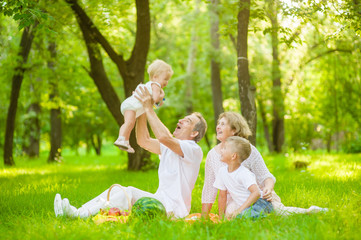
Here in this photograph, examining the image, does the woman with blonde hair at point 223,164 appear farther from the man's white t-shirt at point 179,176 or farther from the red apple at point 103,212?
the red apple at point 103,212

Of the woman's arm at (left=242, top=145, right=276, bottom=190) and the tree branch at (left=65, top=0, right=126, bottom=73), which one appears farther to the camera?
the tree branch at (left=65, top=0, right=126, bottom=73)

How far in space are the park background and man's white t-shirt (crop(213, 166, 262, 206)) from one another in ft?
1.56

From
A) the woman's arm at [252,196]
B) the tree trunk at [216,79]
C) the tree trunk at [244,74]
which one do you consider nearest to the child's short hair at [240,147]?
the woman's arm at [252,196]

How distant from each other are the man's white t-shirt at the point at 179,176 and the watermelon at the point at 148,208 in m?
0.20

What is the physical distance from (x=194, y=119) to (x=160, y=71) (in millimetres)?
762

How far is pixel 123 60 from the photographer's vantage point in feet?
36.5

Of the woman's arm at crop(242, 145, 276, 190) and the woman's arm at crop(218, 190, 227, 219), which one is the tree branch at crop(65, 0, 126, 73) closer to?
the woman's arm at crop(242, 145, 276, 190)

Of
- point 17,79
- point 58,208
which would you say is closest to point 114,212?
point 58,208

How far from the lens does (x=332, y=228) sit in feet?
13.3

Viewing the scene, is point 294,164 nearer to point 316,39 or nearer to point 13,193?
point 13,193

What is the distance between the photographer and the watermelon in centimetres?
458

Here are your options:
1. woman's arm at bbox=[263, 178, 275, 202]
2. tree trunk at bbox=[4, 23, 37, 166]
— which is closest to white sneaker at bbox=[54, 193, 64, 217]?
woman's arm at bbox=[263, 178, 275, 202]

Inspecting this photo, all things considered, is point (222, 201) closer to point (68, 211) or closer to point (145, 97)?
point (145, 97)

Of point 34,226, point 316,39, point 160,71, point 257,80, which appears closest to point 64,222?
point 34,226
